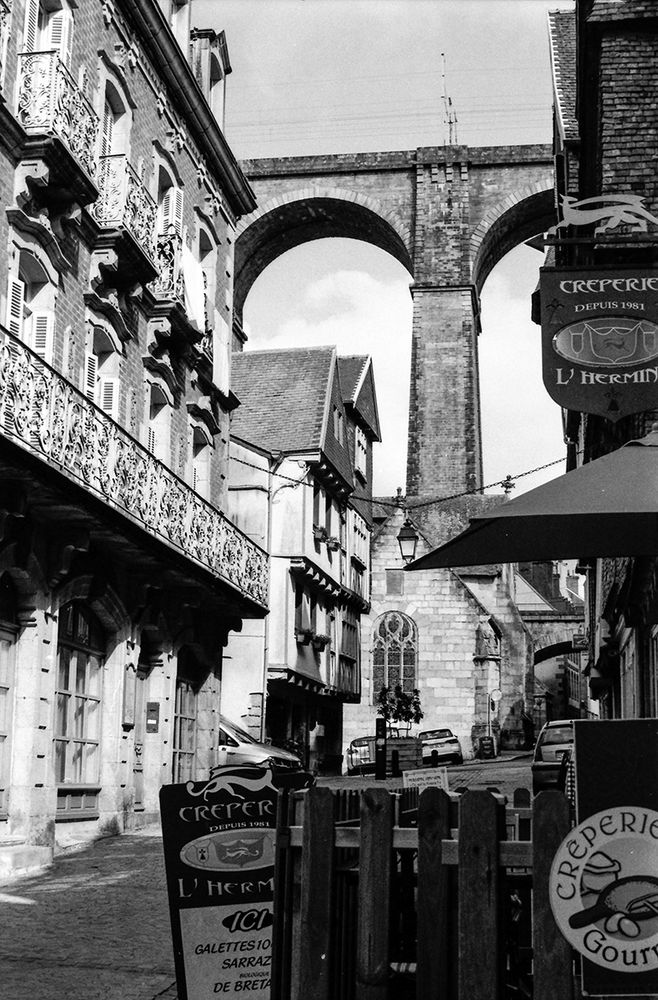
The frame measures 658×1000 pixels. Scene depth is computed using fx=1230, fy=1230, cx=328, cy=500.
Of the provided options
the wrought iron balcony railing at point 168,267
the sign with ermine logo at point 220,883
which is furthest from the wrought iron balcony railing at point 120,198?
the sign with ermine logo at point 220,883

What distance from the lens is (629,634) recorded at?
1501 centimetres

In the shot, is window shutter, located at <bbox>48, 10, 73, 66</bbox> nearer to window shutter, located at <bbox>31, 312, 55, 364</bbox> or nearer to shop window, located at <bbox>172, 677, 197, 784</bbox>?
window shutter, located at <bbox>31, 312, 55, 364</bbox>

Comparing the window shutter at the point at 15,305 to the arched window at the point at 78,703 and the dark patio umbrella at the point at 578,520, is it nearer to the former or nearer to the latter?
the arched window at the point at 78,703

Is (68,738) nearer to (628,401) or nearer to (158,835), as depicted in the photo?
(158,835)

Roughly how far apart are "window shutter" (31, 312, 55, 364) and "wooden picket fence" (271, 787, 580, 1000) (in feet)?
34.4

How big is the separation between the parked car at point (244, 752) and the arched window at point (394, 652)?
679 inches

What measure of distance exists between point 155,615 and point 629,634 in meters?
6.44

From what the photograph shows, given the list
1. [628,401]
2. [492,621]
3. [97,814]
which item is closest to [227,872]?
[628,401]

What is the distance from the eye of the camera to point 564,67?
22.7 metres

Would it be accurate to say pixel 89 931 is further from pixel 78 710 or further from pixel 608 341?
pixel 78 710

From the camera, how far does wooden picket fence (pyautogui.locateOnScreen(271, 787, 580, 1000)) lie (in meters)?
3.69

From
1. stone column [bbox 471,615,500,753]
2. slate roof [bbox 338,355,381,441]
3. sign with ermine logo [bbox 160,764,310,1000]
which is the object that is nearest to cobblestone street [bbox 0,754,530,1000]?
sign with ermine logo [bbox 160,764,310,1000]

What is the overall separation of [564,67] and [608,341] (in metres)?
15.7

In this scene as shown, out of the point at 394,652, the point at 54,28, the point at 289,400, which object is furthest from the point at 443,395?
the point at 54,28
